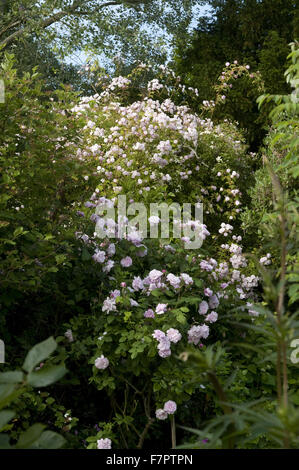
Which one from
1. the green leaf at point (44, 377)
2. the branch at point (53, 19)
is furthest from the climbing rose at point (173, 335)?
the branch at point (53, 19)

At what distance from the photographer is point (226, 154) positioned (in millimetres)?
7109

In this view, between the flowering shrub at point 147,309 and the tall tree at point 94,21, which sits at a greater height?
the tall tree at point 94,21

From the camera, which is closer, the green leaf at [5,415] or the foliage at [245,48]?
the green leaf at [5,415]

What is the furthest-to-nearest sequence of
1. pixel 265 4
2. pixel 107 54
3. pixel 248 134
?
pixel 107 54, pixel 265 4, pixel 248 134

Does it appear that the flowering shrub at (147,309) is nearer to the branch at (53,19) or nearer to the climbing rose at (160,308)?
the climbing rose at (160,308)

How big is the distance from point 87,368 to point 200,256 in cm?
101

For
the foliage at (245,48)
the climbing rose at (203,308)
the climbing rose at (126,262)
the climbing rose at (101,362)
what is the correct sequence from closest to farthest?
the climbing rose at (101,362), the climbing rose at (203,308), the climbing rose at (126,262), the foliage at (245,48)

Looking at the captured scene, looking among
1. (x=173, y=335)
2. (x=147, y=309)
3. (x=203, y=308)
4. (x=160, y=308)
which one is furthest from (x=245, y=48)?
(x=173, y=335)

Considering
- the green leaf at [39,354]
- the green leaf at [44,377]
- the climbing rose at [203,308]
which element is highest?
the climbing rose at [203,308]

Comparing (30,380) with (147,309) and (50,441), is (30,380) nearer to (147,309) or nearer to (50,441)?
(50,441)

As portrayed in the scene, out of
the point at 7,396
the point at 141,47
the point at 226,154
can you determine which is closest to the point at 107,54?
the point at 141,47

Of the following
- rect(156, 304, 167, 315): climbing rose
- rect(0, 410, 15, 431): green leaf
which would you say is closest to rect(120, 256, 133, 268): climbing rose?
rect(156, 304, 167, 315): climbing rose

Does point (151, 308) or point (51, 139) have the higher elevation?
point (51, 139)

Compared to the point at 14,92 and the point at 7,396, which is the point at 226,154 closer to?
the point at 14,92
